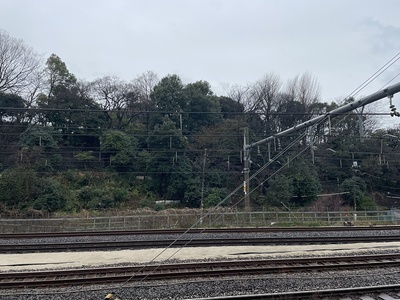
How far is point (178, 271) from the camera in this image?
10.3 metres

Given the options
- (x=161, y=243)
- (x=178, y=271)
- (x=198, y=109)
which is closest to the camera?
(x=178, y=271)

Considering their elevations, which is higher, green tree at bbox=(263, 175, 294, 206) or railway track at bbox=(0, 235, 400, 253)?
green tree at bbox=(263, 175, 294, 206)

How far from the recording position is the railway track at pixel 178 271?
9.41 metres

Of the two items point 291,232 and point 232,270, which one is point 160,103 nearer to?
point 291,232

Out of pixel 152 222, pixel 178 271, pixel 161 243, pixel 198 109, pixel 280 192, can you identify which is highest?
pixel 198 109

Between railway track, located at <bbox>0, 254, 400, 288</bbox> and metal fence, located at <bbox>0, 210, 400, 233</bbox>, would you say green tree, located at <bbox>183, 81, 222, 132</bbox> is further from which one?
railway track, located at <bbox>0, 254, 400, 288</bbox>

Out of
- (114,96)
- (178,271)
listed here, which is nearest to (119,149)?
(114,96)

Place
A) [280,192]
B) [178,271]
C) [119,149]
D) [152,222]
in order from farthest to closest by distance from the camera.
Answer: [119,149] < [280,192] < [152,222] < [178,271]

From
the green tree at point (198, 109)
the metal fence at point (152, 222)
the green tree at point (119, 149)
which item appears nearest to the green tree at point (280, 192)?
the metal fence at point (152, 222)

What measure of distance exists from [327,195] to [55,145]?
101 ft

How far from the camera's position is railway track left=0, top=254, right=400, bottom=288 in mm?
9406

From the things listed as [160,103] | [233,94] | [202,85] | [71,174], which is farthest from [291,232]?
[233,94]

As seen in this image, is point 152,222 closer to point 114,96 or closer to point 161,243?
point 161,243

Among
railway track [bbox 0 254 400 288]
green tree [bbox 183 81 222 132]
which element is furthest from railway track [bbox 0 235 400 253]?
green tree [bbox 183 81 222 132]
